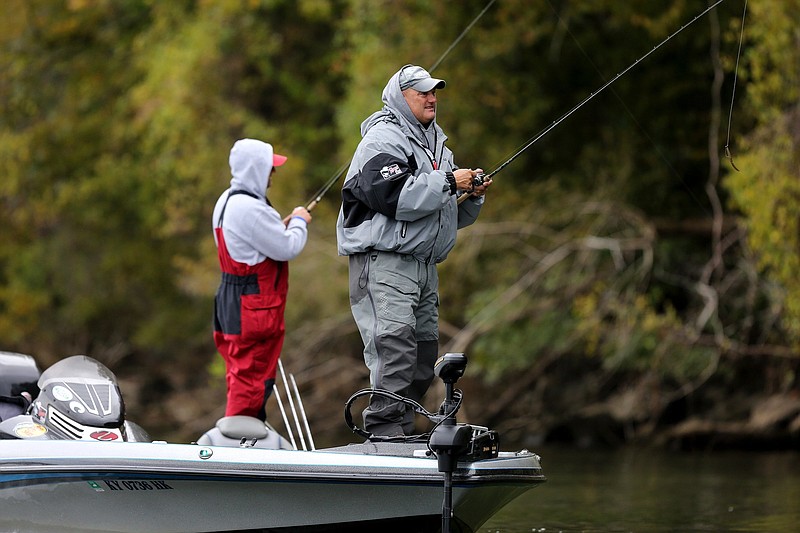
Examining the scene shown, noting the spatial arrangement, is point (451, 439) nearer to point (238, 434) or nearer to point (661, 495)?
point (238, 434)

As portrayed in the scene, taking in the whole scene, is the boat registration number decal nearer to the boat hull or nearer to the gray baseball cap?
the boat hull

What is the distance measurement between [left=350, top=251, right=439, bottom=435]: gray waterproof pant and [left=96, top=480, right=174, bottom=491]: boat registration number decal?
2.74 feet

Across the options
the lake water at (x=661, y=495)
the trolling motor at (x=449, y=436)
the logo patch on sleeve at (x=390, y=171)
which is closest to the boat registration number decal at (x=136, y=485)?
the trolling motor at (x=449, y=436)

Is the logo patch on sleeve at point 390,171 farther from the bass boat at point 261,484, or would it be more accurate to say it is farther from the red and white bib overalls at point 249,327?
the red and white bib overalls at point 249,327

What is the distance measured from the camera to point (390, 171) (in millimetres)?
5539

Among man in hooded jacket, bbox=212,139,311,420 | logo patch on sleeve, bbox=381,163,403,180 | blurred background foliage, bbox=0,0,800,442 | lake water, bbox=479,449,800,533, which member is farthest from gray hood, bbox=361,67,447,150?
lake water, bbox=479,449,800,533

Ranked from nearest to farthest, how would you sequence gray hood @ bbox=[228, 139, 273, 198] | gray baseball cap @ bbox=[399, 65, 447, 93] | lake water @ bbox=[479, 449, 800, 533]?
gray baseball cap @ bbox=[399, 65, 447, 93]
gray hood @ bbox=[228, 139, 273, 198]
lake water @ bbox=[479, 449, 800, 533]

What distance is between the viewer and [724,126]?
13.4 metres

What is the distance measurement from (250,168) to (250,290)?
577 millimetres

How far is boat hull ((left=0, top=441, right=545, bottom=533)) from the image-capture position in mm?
5332

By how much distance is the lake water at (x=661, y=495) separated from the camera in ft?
23.6

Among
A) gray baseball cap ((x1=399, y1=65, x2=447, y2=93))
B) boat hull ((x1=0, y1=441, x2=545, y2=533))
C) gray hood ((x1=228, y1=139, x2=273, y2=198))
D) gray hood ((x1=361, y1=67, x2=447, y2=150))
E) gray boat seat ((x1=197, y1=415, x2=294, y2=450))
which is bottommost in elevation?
boat hull ((x1=0, y1=441, x2=545, y2=533))

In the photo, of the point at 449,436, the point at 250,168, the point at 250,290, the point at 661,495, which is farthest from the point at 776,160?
the point at 449,436

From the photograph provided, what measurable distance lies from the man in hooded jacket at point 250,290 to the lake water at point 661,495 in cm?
148
